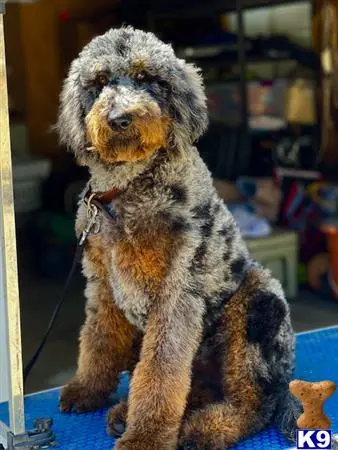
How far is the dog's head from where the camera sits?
2.24 m

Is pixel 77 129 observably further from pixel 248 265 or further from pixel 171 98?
pixel 248 265

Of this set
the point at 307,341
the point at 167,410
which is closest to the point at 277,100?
the point at 307,341

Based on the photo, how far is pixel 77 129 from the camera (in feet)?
7.96

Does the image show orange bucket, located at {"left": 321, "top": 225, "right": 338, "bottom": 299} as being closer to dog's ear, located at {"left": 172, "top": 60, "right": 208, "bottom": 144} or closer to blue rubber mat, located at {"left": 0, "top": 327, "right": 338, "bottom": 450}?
blue rubber mat, located at {"left": 0, "top": 327, "right": 338, "bottom": 450}

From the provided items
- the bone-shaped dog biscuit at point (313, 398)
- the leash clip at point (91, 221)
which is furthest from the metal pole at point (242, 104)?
the bone-shaped dog biscuit at point (313, 398)

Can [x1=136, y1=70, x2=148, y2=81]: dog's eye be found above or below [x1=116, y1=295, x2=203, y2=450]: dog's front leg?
above

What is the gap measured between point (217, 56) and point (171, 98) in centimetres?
465

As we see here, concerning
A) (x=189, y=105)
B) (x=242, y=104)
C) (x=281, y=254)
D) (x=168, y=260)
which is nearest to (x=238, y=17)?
(x=242, y=104)

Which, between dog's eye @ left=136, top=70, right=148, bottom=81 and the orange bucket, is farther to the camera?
the orange bucket

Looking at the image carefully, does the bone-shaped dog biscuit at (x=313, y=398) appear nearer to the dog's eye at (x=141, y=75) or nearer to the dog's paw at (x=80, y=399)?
the dog's paw at (x=80, y=399)

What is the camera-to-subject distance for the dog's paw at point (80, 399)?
2.79m

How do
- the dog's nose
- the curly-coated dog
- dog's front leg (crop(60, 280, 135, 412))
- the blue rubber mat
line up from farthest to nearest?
dog's front leg (crop(60, 280, 135, 412)), the blue rubber mat, the curly-coated dog, the dog's nose

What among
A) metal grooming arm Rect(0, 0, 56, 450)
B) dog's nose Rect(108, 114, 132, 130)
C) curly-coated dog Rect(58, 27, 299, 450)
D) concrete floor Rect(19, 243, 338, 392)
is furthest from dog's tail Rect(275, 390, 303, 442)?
concrete floor Rect(19, 243, 338, 392)

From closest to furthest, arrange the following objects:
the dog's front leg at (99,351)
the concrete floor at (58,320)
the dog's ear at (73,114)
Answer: the dog's ear at (73,114) → the dog's front leg at (99,351) → the concrete floor at (58,320)
